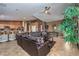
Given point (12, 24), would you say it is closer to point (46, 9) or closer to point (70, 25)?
point (46, 9)

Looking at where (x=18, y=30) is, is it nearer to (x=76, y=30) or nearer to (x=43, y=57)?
(x=43, y=57)

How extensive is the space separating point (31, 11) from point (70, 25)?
73cm

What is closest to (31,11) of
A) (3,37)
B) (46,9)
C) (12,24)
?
(46,9)

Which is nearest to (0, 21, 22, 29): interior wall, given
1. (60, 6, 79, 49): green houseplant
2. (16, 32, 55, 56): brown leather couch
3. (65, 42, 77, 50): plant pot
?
(16, 32, 55, 56): brown leather couch

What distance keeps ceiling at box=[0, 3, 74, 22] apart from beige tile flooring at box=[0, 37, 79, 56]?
0.42 m

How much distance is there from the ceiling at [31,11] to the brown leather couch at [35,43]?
302mm

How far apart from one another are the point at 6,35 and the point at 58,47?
944mm

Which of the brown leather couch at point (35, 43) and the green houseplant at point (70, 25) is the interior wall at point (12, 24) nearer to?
the brown leather couch at point (35, 43)

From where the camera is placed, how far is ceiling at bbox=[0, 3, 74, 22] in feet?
8.69

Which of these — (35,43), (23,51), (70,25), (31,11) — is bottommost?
(23,51)

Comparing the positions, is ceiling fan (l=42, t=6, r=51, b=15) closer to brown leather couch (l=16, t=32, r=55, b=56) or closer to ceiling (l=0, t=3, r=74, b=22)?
ceiling (l=0, t=3, r=74, b=22)

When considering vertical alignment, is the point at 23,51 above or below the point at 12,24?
below

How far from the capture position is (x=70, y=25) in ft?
8.88

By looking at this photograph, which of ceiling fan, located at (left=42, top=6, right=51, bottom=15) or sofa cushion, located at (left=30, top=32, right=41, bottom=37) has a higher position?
ceiling fan, located at (left=42, top=6, right=51, bottom=15)
